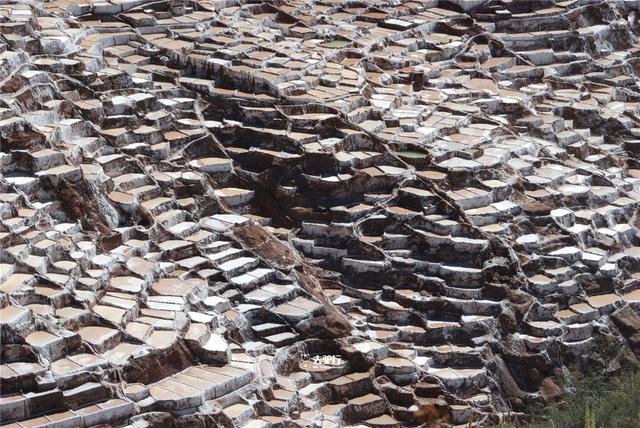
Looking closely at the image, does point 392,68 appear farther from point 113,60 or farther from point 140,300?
point 140,300

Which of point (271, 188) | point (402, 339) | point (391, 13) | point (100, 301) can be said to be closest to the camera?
point (100, 301)

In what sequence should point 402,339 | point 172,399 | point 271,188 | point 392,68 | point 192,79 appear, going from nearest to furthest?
point 172,399
point 402,339
point 271,188
point 192,79
point 392,68

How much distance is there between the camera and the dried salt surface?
9727 millimetres

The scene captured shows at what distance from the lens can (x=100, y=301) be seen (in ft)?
32.7

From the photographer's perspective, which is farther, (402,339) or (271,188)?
(271,188)

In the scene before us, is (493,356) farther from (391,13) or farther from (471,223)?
(391,13)

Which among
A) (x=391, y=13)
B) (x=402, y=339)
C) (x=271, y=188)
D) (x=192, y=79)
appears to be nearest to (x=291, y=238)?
(x=271, y=188)

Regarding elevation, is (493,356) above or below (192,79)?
below

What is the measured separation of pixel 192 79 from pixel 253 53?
69cm

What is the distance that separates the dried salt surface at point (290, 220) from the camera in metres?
9.73

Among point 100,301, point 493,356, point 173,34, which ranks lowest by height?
point 493,356

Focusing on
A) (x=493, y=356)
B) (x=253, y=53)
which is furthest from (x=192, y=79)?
Result: (x=493, y=356)

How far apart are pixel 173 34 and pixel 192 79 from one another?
0.81m

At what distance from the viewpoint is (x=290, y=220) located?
38.7 ft
